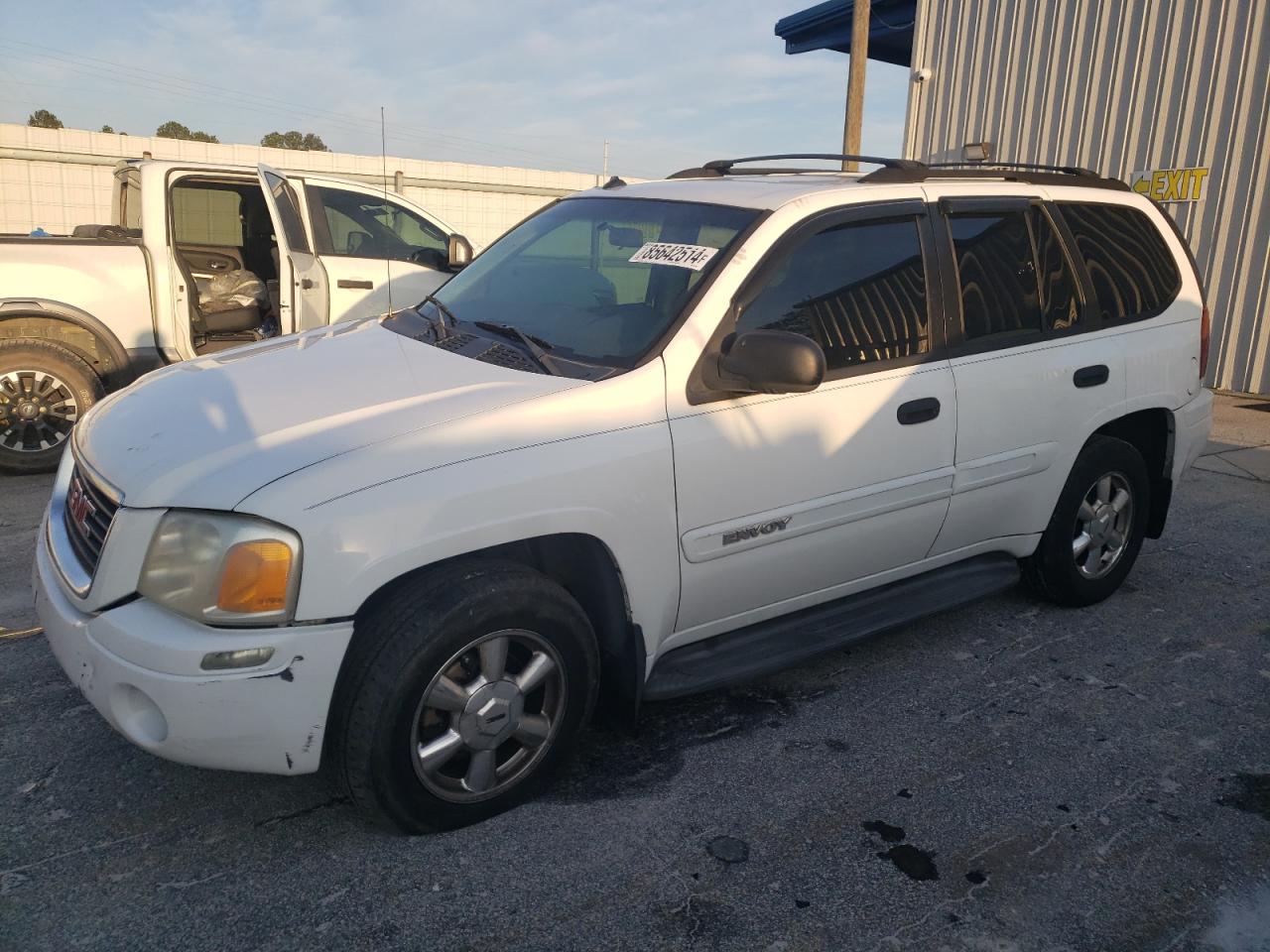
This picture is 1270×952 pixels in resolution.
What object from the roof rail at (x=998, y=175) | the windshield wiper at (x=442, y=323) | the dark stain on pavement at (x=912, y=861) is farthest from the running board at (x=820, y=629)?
the roof rail at (x=998, y=175)

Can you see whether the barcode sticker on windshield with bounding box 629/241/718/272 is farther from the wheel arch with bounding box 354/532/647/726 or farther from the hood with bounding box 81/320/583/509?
the wheel arch with bounding box 354/532/647/726

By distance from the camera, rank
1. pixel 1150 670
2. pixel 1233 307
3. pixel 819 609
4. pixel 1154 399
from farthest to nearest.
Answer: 1. pixel 1233 307
2. pixel 1154 399
3. pixel 1150 670
4. pixel 819 609

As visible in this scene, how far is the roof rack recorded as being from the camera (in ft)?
12.2

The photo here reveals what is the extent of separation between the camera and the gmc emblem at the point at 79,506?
2.73 m

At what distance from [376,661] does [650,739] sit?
3.75ft

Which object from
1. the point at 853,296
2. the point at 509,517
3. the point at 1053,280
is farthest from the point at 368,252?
the point at 509,517

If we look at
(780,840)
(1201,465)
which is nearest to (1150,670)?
(780,840)

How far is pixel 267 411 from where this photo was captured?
2805 millimetres

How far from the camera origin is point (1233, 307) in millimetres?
10438

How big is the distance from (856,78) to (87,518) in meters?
13.4

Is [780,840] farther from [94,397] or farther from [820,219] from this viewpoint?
[94,397]

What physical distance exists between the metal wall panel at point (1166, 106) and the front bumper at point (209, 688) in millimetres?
10656

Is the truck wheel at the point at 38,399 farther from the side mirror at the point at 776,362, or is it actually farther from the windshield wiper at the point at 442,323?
the side mirror at the point at 776,362

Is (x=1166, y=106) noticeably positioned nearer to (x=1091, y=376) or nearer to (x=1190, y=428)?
(x=1190, y=428)
